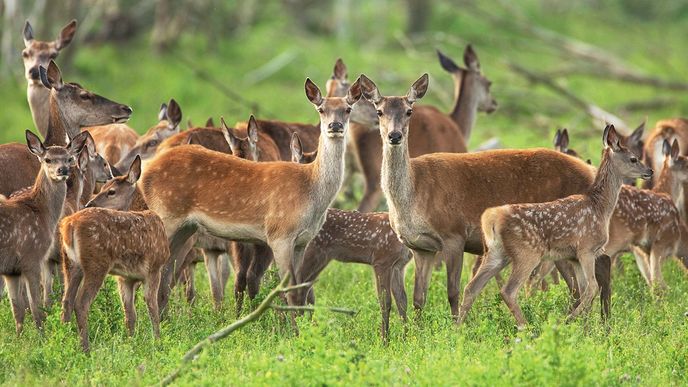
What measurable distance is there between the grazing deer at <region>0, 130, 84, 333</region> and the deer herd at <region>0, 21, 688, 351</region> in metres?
0.01

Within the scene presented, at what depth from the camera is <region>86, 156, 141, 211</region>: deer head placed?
956 cm

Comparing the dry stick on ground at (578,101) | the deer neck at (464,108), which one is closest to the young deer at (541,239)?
the deer neck at (464,108)

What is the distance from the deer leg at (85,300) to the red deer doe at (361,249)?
6.20 ft

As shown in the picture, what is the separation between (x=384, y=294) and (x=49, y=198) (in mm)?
2440

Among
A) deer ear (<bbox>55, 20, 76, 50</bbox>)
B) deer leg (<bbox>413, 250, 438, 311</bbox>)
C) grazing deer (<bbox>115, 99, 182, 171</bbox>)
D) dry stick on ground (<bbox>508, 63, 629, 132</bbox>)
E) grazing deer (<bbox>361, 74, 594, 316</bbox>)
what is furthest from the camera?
dry stick on ground (<bbox>508, 63, 629, 132</bbox>)

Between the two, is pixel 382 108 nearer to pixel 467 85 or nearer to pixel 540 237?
pixel 540 237

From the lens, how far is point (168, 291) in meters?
9.75

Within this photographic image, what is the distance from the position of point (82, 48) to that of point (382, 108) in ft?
48.3

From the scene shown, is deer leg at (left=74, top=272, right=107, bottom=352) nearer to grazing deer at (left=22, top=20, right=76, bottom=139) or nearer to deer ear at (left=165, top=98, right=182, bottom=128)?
grazing deer at (left=22, top=20, right=76, bottom=139)

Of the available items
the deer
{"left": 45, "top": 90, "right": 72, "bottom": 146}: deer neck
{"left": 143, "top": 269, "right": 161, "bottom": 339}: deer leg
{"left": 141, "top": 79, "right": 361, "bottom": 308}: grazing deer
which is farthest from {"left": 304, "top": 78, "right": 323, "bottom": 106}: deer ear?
the deer

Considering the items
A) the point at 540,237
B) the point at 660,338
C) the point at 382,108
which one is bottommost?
the point at 660,338

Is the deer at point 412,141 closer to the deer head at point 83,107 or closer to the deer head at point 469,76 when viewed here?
the deer head at point 469,76

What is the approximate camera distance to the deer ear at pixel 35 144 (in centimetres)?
941

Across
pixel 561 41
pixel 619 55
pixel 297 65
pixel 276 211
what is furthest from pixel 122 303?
pixel 619 55
